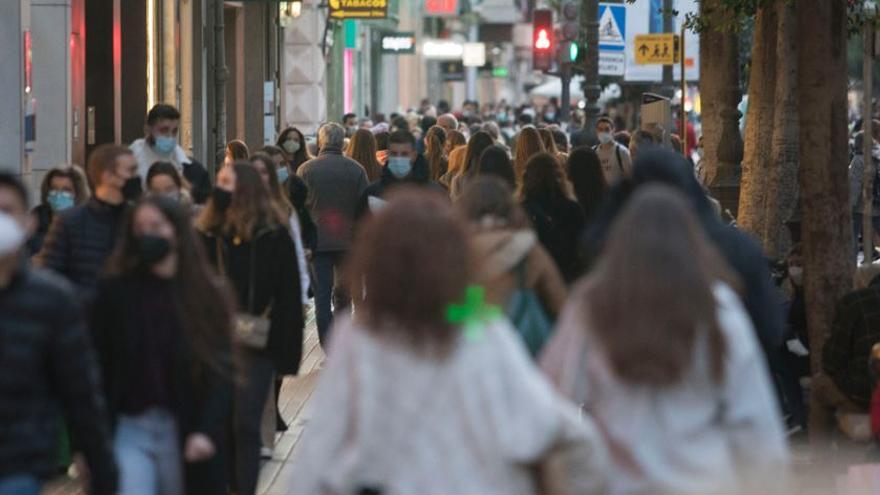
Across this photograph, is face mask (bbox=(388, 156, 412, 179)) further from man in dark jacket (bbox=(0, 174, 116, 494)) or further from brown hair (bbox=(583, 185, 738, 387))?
brown hair (bbox=(583, 185, 738, 387))

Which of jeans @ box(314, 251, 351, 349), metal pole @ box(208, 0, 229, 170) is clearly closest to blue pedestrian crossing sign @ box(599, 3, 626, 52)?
metal pole @ box(208, 0, 229, 170)

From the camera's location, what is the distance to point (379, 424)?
5.71m

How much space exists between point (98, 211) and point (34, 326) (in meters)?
3.58

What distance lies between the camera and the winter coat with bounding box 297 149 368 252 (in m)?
16.5

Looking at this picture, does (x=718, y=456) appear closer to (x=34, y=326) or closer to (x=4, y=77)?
(x=34, y=326)

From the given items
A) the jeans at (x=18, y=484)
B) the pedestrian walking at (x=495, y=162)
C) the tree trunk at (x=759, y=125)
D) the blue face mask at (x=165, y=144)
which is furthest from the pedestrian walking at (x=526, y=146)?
the jeans at (x=18, y=484)

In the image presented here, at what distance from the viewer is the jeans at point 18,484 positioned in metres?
6.45

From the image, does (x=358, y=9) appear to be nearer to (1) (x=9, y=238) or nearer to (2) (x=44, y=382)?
(2) (x=44, y=382)

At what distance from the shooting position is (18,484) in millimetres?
6469

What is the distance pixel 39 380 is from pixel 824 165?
6997mm

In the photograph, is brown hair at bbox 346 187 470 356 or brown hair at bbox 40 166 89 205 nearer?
brown hair at bbox 346 187 470 356

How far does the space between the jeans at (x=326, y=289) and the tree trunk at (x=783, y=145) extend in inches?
160

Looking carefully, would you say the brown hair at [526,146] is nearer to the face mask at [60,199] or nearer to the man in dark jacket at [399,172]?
the man in dark jacket at [399,172]

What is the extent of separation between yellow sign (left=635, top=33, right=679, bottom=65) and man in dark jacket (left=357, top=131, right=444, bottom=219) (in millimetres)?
16347
